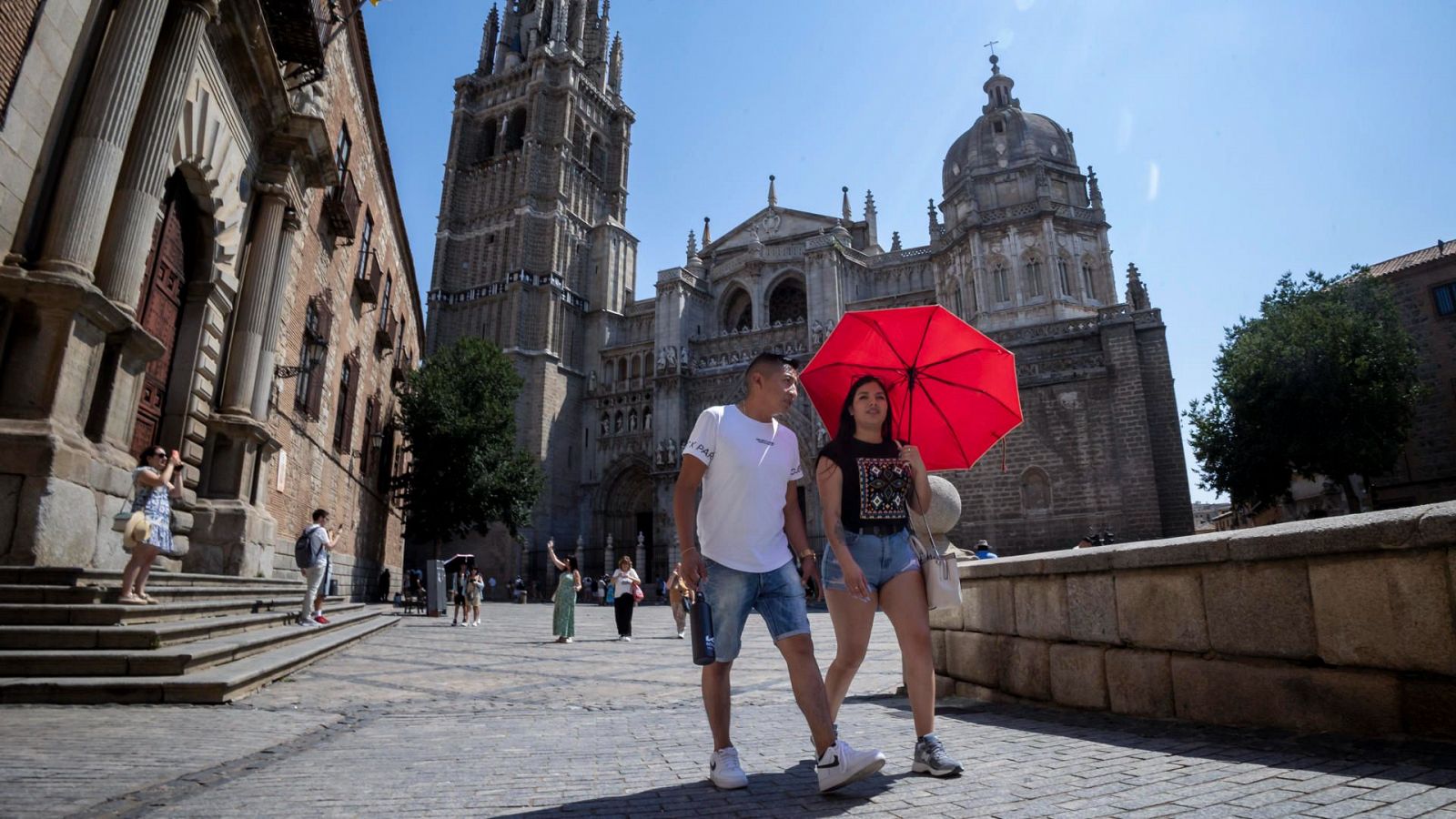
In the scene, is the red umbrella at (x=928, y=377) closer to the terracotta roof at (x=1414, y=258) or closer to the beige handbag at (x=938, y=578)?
the beige handbag at (x=938, y=578)

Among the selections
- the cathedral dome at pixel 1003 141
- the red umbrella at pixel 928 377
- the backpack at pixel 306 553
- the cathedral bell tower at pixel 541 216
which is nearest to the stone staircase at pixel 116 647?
the backpack at pixel 306 553

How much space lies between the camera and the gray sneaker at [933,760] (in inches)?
100.0

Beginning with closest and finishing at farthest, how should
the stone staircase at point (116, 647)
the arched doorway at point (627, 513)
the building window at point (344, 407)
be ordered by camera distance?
1. the stone staircase at point (116, 647)
2. the building window at point (344, 407)
3. the arched doorway at point (627, 513)

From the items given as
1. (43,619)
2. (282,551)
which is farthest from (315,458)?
(43,619)

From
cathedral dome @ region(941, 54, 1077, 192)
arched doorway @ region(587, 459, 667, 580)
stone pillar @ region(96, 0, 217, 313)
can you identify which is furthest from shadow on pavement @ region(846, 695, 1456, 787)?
arched doorway @ region(587, 459, 667, 580)

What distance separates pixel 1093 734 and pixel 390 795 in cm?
294

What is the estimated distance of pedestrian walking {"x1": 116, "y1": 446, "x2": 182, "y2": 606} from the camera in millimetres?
5062

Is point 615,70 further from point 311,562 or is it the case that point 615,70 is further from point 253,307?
point 311,562

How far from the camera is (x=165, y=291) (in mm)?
7926

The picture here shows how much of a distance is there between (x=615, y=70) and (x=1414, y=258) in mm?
41823

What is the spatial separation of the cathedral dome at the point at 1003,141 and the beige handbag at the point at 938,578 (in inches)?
1186

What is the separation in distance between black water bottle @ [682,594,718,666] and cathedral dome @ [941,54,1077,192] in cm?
3084

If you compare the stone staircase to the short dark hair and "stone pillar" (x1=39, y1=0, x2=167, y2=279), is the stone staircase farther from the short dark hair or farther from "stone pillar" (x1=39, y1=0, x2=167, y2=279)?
the short dark hair

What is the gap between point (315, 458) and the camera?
43.8 ft
